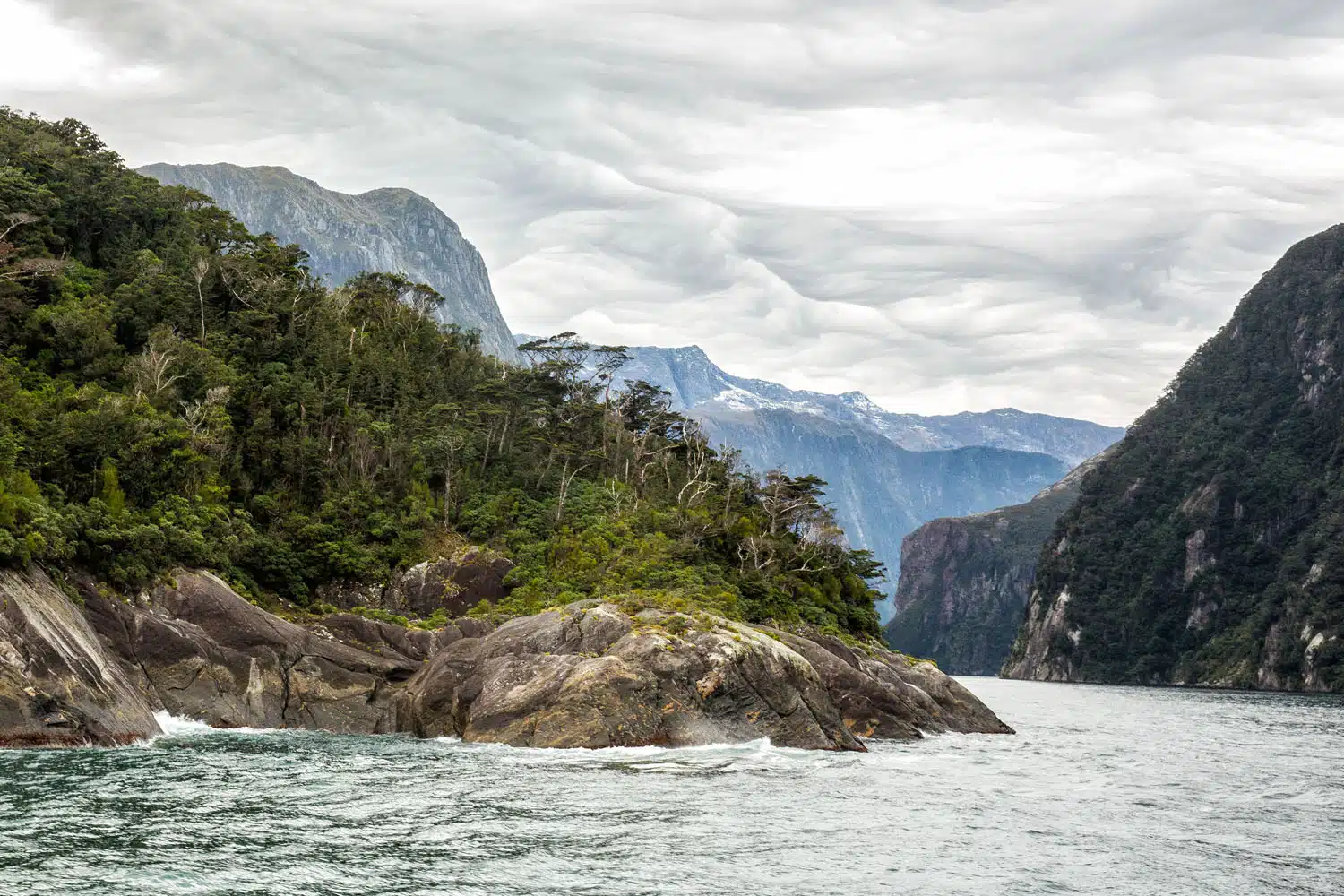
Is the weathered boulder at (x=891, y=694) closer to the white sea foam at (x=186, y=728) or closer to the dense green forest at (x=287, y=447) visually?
the dense green forest at (x=287, y=447)

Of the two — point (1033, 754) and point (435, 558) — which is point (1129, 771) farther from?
point (435, 558)

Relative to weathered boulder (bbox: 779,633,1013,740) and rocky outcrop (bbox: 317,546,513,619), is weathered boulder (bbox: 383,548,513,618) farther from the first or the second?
weathered boulder (bbox: 779,633,1013,740)

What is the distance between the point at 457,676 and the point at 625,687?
28.2 ft

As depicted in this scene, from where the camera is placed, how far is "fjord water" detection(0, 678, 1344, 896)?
22.2 m

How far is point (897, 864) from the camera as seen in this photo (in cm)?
2498

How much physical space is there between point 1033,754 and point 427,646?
98.9 ft

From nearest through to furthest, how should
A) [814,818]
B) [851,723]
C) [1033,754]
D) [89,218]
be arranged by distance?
[814,818] < [1033,754] < [851,723] < [89,218]

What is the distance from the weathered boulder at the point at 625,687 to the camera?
147 feet

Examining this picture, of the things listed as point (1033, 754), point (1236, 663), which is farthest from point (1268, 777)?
point (1236, 663)

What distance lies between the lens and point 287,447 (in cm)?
7188

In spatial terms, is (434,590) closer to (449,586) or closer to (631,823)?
(449,586)

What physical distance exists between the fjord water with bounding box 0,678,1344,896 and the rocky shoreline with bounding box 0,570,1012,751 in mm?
1992

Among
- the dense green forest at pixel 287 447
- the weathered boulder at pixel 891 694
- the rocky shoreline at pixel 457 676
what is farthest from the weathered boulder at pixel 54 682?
the weathered boulder at pixel 891 694

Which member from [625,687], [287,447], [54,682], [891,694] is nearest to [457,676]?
[625,687]
